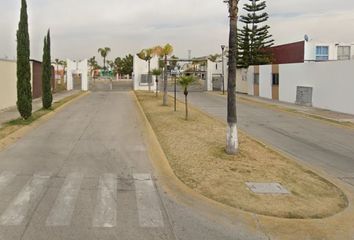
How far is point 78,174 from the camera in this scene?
9.91m

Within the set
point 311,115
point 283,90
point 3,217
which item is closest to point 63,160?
point 3,217

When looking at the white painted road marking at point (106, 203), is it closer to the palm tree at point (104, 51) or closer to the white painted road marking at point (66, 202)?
the white painted road marking at point (66, 202)

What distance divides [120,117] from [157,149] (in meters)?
9.81

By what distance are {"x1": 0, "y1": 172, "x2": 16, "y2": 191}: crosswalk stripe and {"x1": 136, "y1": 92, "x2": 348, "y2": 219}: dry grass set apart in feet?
11.7

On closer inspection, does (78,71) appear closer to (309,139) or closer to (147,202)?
(309,139)

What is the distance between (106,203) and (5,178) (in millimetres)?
2949

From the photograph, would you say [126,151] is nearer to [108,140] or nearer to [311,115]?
[108,140]

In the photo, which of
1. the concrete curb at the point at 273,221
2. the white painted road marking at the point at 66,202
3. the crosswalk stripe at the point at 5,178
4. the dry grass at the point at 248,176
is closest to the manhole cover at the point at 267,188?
the dry grass at the point at 248,176

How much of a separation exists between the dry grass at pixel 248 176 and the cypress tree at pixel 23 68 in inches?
299

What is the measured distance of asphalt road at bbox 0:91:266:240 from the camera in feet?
21.2

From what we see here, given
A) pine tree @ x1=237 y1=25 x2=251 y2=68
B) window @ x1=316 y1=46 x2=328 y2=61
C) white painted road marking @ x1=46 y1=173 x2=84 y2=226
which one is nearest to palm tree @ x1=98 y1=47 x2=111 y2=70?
pine tree @ x1=237 y1=25 x2=251 y2=68

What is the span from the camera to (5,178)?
373 inches

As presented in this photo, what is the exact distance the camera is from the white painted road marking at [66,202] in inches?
269

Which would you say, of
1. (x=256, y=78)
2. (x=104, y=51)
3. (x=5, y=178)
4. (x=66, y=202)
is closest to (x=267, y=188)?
(x=66, y=202)
